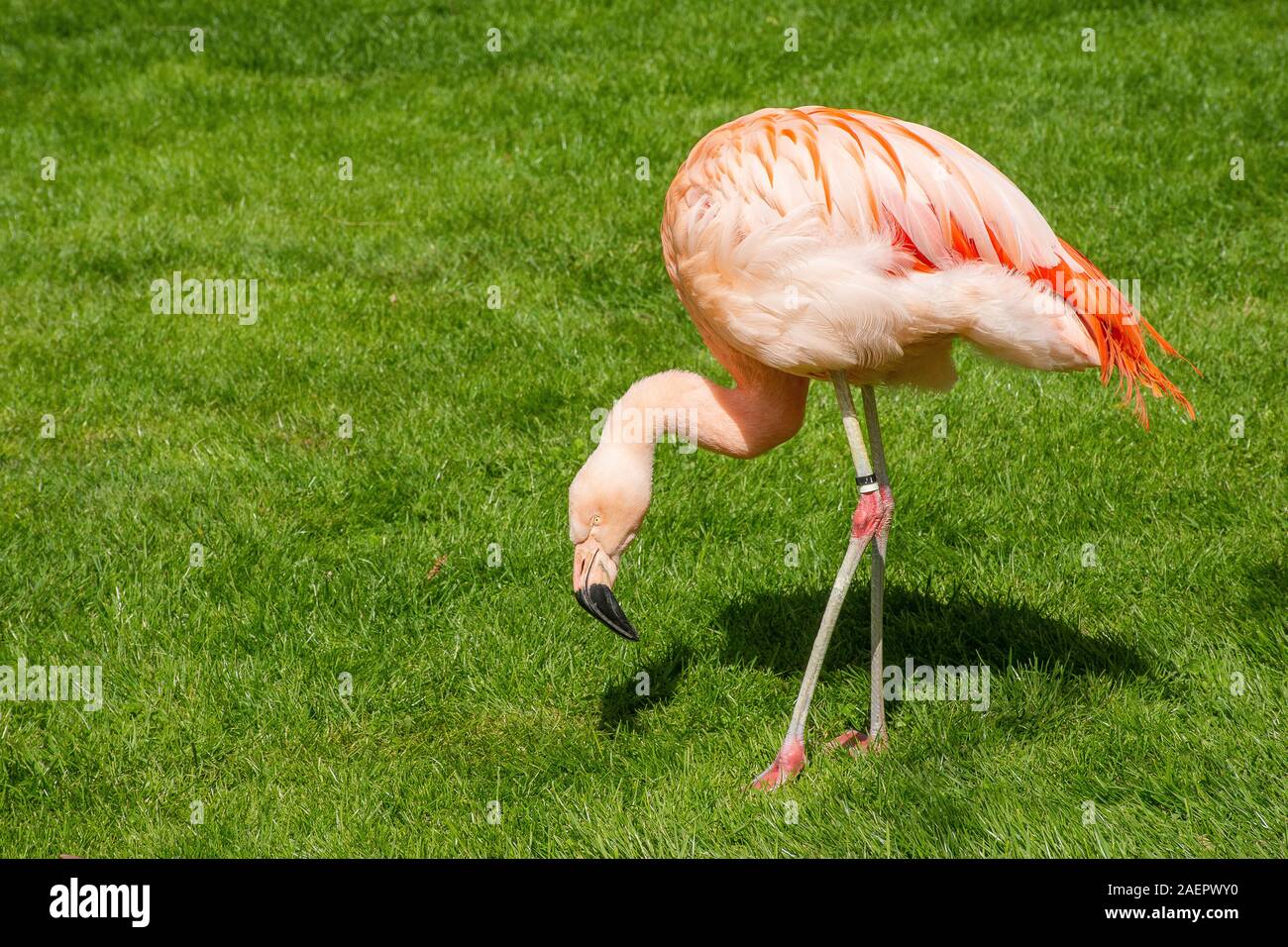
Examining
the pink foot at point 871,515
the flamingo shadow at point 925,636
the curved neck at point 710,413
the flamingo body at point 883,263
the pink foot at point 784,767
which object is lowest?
the pink foot at point 784,767

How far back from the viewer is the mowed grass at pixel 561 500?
12.8 feet

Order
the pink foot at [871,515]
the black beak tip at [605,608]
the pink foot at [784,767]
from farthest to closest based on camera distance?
the pink foot at [871,515] < the pink foot at [784,767] < the black beak tip at [605,608]

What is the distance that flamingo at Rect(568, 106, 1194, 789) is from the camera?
12.2 feet

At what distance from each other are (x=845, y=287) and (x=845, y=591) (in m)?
0.96

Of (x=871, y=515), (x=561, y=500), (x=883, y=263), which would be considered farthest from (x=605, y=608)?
(x=561, y=500)

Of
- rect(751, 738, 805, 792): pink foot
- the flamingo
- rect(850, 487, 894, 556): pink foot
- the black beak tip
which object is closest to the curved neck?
the flamingo

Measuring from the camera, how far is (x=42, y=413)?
610 centimetres

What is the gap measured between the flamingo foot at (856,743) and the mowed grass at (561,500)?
8 cm

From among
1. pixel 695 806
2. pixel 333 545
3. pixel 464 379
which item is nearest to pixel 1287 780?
pixel 695 806

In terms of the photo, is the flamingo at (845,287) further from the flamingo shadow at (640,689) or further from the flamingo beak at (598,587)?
the flamingo shadow at (640,689)

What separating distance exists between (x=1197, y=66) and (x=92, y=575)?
26.4 feet

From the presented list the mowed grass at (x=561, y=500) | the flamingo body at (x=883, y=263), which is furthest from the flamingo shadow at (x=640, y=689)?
the flamingo body at (x=883, y=263)

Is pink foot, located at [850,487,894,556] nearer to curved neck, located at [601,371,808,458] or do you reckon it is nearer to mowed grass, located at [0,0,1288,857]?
curved neck, located at [601,371,808,458]
